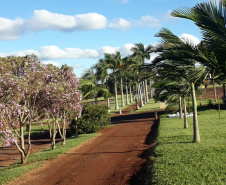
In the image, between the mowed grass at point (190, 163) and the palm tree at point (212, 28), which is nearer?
the mowed grass at point (190, 163)

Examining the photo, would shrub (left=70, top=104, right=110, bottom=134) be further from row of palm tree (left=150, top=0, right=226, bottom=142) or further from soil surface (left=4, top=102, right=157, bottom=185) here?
row of palm tree (left=150, top=0, right=226, bottom=142)

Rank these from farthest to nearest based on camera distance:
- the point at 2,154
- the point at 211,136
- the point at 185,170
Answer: the point at 2,154
the point at 211,136
the point at 185,170

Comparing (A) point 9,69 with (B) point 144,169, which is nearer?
(B) point 144,169

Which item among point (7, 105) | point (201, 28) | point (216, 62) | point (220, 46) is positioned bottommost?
point (7, 105)

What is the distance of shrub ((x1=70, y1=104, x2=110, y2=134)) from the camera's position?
75.3ft

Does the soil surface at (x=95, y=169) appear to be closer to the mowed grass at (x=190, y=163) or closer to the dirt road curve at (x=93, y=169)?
the dirt road curve at (x=93, y=169)

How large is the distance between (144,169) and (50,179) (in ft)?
11.7

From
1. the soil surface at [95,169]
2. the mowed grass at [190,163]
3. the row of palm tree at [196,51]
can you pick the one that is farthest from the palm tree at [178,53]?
the soil surface at [95,169]

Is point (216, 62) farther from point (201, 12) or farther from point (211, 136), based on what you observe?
point (211, 136)

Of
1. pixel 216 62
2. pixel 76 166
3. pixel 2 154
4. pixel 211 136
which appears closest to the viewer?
pixel 216 62

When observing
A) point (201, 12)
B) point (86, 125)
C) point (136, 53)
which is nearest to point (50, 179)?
point (201, 12)

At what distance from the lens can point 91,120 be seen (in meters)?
23.3

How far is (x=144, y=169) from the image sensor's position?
9469 millimetres

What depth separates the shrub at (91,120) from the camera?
2294 cm
